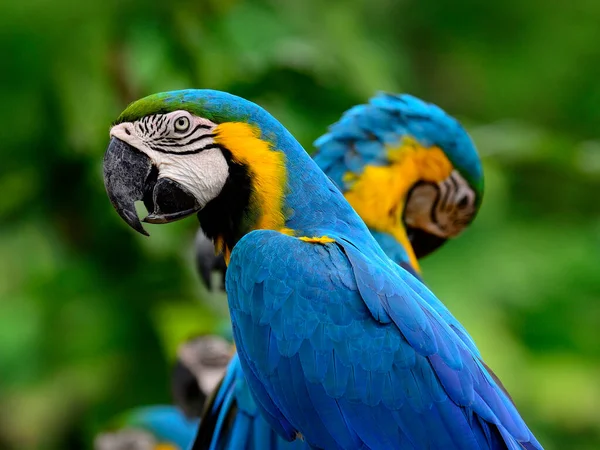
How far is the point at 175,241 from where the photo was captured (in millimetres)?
3088

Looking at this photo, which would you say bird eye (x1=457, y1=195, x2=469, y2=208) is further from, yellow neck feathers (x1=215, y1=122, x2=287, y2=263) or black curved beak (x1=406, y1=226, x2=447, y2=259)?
yellow neck feathers (x1=215, y1=122, x2=287, y2=263)

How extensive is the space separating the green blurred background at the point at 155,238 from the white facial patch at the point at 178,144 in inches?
67.3

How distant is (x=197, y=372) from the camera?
1.93 m

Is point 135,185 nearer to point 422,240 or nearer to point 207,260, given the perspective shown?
point 207,260

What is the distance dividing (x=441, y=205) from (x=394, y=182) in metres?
0.12

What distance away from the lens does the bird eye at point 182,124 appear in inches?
45.6

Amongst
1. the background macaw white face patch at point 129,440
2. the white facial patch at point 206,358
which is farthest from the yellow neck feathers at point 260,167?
the background macaw white face patch at point 129,440

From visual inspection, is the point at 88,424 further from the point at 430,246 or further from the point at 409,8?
the point at 409,8

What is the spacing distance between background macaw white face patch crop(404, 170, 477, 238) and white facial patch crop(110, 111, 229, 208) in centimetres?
60

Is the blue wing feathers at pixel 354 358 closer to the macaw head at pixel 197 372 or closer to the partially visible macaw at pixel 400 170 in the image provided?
the partially visible macaw at pixel 400 170

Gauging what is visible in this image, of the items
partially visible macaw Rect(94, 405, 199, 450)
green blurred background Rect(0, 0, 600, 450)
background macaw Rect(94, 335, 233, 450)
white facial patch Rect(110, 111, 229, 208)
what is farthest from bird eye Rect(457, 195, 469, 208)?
green blurred background Rect(0, 0, 600, 450)

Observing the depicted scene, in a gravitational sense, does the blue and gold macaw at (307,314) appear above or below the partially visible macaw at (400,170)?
below

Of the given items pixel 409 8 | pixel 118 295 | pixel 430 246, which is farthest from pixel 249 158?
pixel 409 8

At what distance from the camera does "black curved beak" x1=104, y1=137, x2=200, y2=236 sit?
116 cm
